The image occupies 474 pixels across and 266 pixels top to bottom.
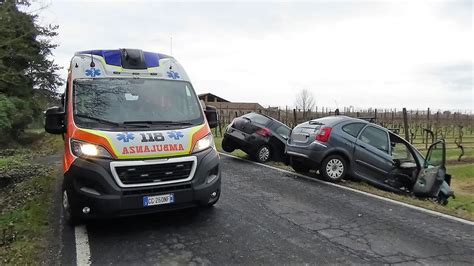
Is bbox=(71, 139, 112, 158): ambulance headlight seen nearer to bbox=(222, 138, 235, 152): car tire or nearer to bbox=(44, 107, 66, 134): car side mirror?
bbox=(44, 107, 66, 134): car side mirror

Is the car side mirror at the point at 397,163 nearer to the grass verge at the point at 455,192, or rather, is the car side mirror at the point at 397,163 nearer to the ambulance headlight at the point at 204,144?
the grass verge at the point at 455,192

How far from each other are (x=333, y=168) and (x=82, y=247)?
19.7 ft

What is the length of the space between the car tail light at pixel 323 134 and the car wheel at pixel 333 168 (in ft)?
1.36

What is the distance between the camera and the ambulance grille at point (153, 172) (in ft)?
16.4

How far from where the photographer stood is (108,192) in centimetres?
490

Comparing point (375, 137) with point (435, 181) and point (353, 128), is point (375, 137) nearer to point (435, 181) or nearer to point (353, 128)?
point (353, 128)

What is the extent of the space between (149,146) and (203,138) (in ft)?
2.68

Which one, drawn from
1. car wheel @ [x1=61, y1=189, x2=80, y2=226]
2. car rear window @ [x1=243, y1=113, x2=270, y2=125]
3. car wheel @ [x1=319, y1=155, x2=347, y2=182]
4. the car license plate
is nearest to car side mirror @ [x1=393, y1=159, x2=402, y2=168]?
car wheel @ [x1=319, y1=155, x2=347, y2=182]

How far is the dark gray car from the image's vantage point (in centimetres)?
923

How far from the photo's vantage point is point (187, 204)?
17.6 feet

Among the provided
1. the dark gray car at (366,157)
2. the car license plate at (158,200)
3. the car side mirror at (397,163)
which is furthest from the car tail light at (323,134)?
the car license plate at (158,200)

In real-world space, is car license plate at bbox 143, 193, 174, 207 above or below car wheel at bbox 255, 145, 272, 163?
above

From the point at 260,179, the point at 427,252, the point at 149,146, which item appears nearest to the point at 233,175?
the point at 260,179

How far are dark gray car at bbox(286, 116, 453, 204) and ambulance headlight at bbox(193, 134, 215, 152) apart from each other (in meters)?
4.14
